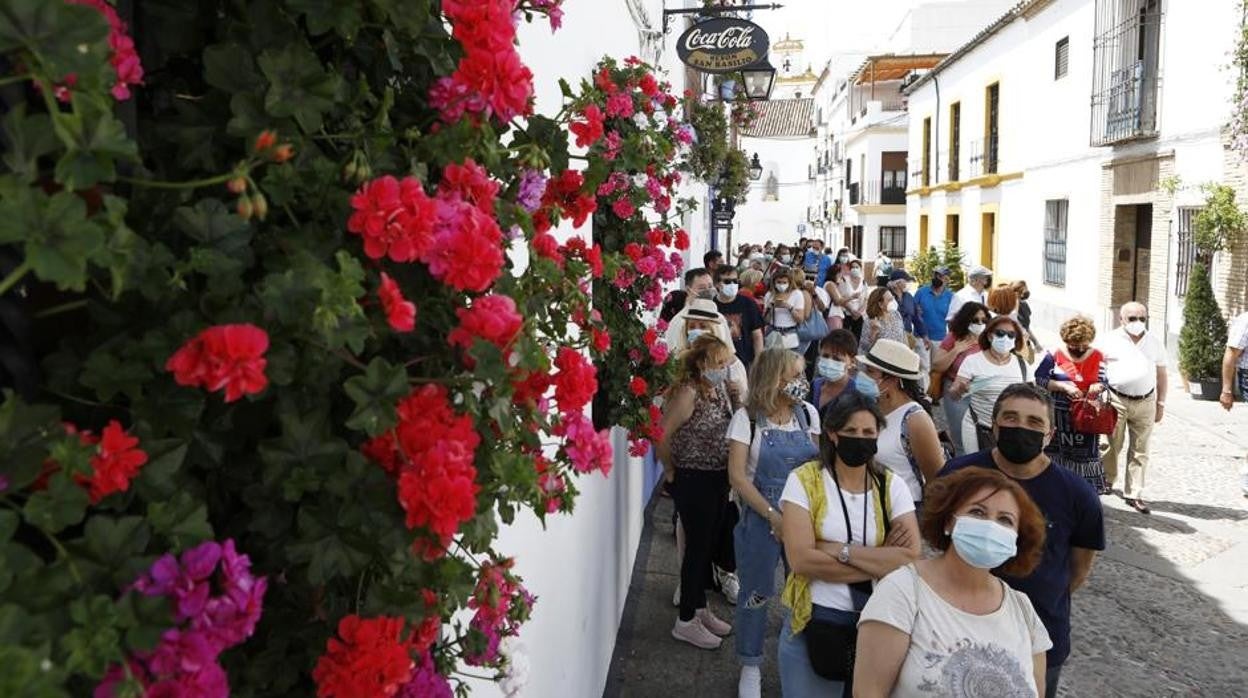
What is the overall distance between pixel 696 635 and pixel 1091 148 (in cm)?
1685

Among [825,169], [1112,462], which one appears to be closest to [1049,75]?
[1112,462]

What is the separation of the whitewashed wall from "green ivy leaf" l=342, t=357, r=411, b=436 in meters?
1.48

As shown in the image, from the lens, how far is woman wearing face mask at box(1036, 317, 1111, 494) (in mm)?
6789

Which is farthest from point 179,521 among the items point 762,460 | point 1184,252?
point 1184,252

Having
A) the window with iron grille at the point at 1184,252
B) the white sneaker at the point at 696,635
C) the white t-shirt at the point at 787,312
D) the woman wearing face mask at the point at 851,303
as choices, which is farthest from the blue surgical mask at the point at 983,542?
the window with iron grille at the point at 1184,252

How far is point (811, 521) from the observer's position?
3936 millimetres

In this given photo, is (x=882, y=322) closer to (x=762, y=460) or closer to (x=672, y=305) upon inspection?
(x=672, y=305)

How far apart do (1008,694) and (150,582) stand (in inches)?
96.7

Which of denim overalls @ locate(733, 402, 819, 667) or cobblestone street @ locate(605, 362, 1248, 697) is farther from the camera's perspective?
→ cobblestone street @ locate(605, 362, 1248, 697)

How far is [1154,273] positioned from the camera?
54.3 feet

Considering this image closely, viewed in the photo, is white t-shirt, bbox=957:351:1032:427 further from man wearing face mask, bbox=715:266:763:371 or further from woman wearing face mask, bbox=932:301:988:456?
man wearing face mask, bbox=715:266:763:371

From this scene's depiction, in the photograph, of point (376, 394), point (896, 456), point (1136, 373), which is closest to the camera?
point (376, 394)

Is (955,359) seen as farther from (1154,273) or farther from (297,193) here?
(1154,273)

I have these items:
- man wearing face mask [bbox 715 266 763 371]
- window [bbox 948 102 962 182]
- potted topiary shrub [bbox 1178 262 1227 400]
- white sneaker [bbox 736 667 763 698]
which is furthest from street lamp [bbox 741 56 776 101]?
window [bbox 948 102 962 182]
